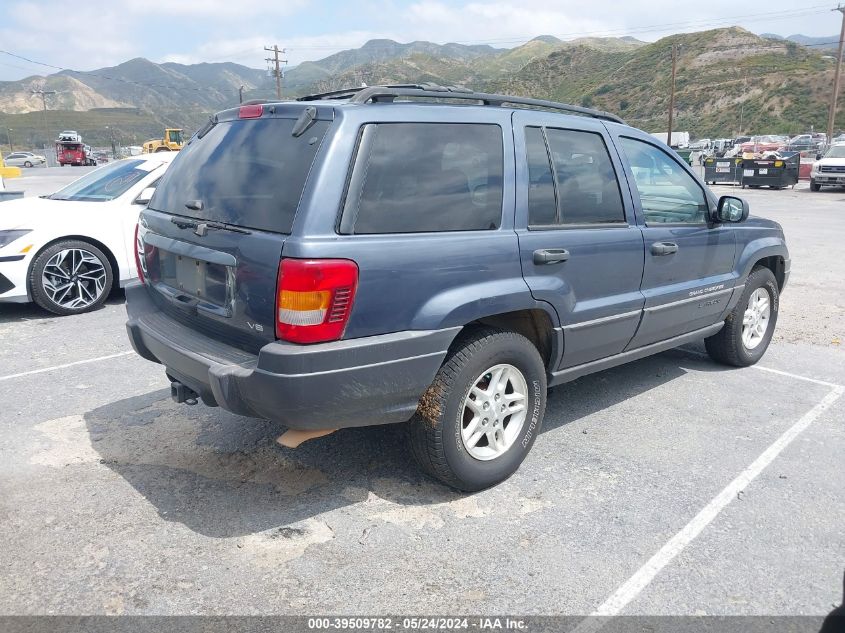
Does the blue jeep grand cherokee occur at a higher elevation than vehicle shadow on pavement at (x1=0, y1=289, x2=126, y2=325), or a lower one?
higher

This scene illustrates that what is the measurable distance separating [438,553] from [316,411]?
802 mm

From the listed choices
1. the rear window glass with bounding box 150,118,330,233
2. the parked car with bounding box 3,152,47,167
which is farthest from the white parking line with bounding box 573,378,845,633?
the parked car with bounding box 3,152,47,167

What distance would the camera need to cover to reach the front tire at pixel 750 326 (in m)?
5.14

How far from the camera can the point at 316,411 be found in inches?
111

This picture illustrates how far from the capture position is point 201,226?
3180mm

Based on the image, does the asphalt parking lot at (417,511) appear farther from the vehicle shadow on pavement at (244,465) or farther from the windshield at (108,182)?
the windshield at (108,182)

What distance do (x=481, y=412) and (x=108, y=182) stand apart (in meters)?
Result: 6.02

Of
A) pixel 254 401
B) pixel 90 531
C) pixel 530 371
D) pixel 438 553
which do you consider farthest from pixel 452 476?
pixel 90 531

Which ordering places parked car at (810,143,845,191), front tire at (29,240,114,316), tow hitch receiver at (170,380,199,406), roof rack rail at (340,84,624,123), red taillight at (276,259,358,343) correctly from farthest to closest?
1. parked car at (810,143,845,191)
2. front tire at (29,240,114,316)
3. tow hitch receiver at (170,380,199,406)
4. roof rack rail at (340,84,624,123)
5. red taillight at (276,259,358,343)

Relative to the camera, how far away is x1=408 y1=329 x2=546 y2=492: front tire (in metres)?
3.12

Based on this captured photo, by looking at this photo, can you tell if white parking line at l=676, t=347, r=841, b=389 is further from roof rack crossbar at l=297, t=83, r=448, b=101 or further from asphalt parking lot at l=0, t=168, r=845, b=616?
roof rack crossbar at l=297, t=83, r=448, b=101

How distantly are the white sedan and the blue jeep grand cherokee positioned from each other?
11.1 ft

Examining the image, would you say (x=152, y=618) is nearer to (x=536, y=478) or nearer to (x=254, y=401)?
(x=254, y=401)

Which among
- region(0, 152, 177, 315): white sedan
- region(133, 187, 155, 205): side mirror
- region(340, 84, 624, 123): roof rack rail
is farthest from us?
region(133, 187, 155, 205): side mirror
